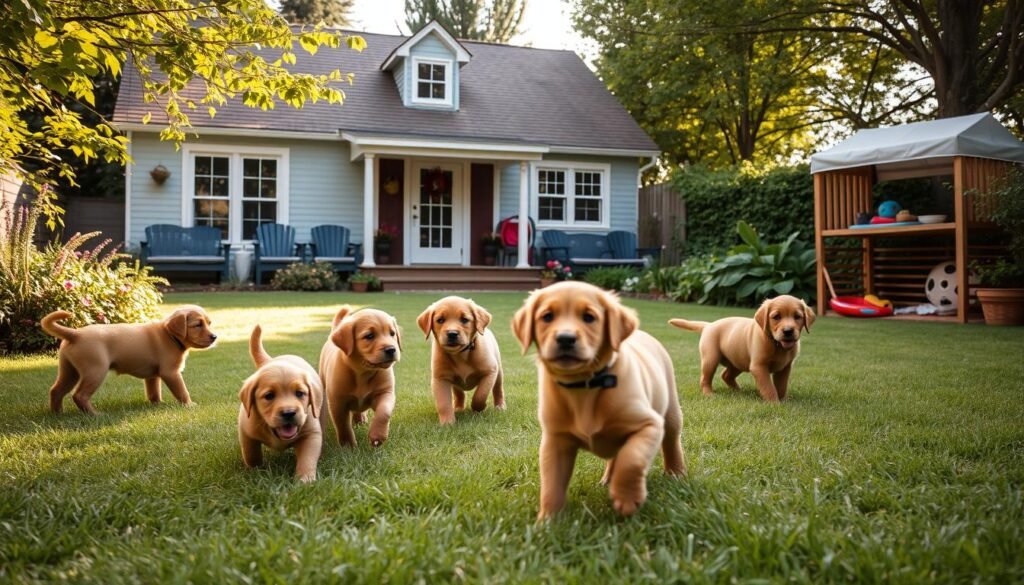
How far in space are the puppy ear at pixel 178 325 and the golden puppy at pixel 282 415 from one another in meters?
1.79

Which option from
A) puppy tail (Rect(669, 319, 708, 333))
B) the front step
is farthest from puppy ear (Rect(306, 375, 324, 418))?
the front step

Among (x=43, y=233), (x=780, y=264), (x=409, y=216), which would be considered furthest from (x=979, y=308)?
(x=43, y=233)

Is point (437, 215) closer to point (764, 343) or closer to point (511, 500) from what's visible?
point (764, 343)

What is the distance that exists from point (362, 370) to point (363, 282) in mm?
13147

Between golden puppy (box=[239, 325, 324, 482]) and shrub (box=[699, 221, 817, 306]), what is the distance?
10489mm

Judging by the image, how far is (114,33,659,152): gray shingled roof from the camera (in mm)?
18891

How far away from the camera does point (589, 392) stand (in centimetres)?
253

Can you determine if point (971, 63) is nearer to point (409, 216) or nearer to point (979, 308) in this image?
point (979, 308)

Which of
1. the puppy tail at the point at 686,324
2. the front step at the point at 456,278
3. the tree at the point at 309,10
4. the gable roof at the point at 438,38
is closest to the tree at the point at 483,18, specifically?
the tree at the point at 309,10

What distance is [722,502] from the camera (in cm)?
268

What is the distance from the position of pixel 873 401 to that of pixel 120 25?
17.6 ft

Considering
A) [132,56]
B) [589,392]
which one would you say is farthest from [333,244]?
[589,392]

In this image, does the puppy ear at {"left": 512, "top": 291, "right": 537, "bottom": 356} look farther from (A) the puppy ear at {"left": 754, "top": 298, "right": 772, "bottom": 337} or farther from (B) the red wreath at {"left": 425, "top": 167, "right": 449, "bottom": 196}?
(B) the red wreath at {"left": 425, "top": 167, "right": 449, "bottom": 196}

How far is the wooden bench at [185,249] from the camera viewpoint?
1702 centimetres
